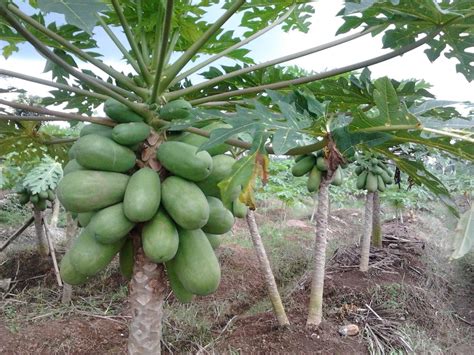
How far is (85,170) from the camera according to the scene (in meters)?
1.47

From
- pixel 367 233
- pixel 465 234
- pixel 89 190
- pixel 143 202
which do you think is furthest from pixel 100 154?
pixel 367 233

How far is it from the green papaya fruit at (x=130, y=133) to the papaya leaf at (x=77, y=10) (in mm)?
365

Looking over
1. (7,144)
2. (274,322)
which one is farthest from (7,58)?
(274,322)

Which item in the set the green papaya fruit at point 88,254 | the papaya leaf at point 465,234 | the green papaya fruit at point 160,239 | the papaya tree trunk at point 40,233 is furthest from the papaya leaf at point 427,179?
the papaya tree trunk at point 40,233

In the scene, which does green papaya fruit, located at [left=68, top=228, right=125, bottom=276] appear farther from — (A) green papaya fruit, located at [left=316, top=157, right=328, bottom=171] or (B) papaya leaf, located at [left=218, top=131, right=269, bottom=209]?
(A) green papaya fruit, located at [left=316, top=157, right=328, bottom=171]

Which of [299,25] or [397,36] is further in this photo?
[299,25]

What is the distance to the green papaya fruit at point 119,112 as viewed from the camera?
5.27 ft

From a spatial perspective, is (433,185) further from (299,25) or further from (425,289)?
(425,289)

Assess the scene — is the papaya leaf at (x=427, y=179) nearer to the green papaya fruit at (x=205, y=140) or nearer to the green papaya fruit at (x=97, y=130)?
the green papaya fruit at (x=205, y=140)

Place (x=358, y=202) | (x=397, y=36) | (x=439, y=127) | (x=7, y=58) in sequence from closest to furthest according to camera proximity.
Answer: (x=439, y=127)
(x=397, y=36)
(x=7, y=58)
(x=358, y=202)

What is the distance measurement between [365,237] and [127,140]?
11.8 feet

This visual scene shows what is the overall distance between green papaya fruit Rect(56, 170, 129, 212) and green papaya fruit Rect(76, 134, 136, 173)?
3 centimetres

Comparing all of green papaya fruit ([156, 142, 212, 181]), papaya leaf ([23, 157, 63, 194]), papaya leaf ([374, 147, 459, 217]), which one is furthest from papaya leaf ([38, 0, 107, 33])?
papaya leaf ([23, 157, 63, 194])

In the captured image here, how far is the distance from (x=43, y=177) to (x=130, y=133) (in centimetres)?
332
